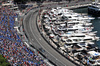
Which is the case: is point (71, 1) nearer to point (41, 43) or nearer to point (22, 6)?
point (22, 6)

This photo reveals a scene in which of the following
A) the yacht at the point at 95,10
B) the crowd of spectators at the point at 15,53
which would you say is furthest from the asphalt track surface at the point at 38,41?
the yacht at the point at 95,10

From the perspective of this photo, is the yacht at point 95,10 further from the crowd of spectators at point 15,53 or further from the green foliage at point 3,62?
the green foliage at point 3,62

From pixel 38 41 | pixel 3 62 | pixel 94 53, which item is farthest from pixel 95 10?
pixel 3 62

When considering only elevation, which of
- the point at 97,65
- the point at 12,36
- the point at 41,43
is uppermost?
→ the point at 12,36

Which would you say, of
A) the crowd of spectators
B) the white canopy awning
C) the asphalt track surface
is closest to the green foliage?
the crowd of spectators

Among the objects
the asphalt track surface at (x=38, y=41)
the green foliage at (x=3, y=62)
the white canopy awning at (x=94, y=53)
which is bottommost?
the white canopy awning at (x=94, y=53)

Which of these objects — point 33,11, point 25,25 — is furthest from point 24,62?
point 33,11

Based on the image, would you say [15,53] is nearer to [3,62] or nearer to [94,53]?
[3,62]

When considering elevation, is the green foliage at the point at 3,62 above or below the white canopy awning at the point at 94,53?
above
